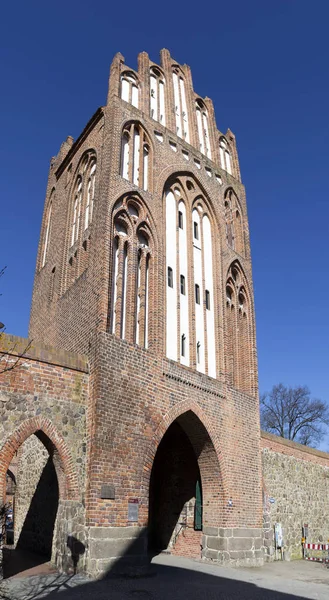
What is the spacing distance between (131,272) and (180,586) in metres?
7.38

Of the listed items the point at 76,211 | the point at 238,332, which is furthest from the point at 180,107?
the point at 238,332

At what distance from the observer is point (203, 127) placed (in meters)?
19.2

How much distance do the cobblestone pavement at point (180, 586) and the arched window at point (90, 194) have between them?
9.30 m

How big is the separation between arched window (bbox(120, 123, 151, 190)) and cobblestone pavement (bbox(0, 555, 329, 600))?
1020 cm

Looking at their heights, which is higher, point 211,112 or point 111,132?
point 211,112

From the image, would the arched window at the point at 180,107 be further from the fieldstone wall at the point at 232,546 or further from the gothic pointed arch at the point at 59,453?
the fieldstone wall at the point at 232,546

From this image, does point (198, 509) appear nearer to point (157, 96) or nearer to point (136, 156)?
point (136, 156)

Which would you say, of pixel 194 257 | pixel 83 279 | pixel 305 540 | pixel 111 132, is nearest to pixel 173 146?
pixel 111 132

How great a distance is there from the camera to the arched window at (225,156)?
19.6 metres

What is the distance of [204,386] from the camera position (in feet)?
46.3

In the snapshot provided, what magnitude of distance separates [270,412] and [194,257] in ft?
93.8

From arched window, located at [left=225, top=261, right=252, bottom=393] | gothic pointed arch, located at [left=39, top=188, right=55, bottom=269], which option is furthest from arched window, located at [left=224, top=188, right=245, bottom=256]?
gothic pointed arch, located at [left=39, top=188, right=55, bottom=269]

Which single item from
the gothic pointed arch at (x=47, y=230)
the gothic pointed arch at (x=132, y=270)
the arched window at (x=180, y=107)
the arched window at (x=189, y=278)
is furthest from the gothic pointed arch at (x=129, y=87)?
the gothic pointed arch at (x=47, y=230)

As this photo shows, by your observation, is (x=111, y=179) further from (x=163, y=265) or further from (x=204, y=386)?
(x=204, y=386)
